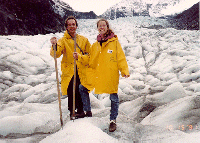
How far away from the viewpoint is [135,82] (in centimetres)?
550

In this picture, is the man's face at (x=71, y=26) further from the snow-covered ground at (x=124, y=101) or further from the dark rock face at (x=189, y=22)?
the dark rock face at (x=189, y=22)

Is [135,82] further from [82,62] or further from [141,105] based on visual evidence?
[82,62]

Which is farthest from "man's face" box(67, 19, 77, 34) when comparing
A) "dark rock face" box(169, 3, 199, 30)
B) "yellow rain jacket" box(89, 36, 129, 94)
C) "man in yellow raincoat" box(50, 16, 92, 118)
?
"dark rock face" box(169, 3, 199, 30)

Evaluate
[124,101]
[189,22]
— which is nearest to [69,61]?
[124,101]

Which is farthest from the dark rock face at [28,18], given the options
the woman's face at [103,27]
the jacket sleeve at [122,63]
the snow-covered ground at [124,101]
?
the jacket sleeve at [122,63]

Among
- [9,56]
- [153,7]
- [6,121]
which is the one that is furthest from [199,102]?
[153,7]

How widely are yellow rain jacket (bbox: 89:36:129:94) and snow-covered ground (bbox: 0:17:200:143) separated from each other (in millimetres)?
619

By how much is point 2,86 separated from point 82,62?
158 inches

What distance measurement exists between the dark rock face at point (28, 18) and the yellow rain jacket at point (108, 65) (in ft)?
42.0

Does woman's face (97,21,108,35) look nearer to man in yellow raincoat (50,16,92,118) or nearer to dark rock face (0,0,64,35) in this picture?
man in yellow raincoat (50,16,92,118)

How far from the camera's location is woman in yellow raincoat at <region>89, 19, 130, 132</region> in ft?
7.15

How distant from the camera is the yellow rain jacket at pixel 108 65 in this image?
7.14 feet

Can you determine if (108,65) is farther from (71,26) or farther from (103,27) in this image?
(71,26)

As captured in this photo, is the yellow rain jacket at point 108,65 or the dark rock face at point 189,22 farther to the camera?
the dark rock face at point 189,22
